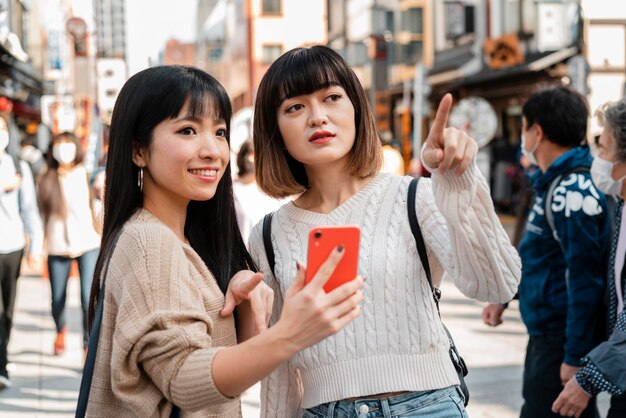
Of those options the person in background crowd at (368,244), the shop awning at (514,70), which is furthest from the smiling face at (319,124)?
the shop awning at (514,70)

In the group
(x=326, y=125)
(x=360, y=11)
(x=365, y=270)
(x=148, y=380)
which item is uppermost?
(x=360, y=11)

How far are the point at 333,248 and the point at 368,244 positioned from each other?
0.63 m

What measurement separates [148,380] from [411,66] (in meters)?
27.7

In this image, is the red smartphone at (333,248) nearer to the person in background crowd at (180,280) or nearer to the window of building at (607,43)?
the person in background crowd at (180,280)

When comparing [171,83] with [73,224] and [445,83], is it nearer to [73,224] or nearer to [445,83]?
[73,224]

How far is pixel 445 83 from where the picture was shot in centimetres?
2419

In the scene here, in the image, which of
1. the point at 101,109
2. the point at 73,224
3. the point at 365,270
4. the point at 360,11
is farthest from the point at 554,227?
the point at 360,11

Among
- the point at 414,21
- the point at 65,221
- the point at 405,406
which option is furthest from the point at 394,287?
the point at 414,21

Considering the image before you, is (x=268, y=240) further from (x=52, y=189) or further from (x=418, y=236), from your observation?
(x=52, y=189)

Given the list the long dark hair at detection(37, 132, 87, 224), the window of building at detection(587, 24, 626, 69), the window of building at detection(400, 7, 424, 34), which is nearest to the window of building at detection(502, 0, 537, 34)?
the window of building at detection(587, 24, 626, 69)

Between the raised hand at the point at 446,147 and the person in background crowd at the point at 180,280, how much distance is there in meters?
0.43

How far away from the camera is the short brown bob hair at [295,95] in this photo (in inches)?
83.0

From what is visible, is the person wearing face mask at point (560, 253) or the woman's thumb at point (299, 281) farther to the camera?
the person wearing face mask at point (560, 253)

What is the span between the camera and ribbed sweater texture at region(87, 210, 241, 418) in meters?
1.53
